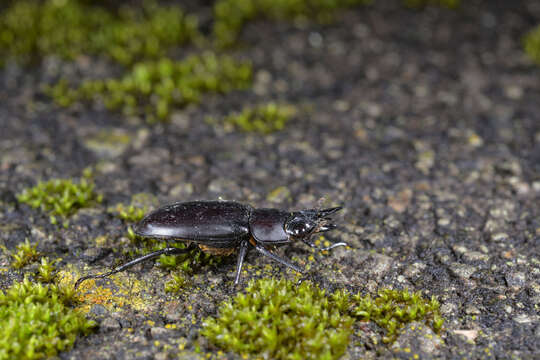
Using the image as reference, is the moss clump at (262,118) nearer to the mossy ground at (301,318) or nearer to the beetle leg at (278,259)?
the beetle leg at (278,259)

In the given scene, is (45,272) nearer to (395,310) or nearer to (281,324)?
(281,324)

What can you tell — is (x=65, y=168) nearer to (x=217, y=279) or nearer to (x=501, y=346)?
(x=217, y=279)

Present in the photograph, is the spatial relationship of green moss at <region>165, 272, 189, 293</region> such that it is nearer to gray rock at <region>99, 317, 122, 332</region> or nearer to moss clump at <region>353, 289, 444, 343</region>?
gray rock at <region>99, 317, 122, 332</region>

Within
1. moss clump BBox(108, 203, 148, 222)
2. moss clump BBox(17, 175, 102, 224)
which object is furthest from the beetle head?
moss clump BBox(17, 175, 102, 224)

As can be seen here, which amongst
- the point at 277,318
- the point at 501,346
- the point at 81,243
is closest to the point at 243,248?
the point at 277,318

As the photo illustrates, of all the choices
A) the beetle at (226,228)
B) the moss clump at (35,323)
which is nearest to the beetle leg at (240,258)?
the beetle at (226,228)

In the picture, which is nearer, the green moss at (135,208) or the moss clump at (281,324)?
the moss clump at (281,324)
